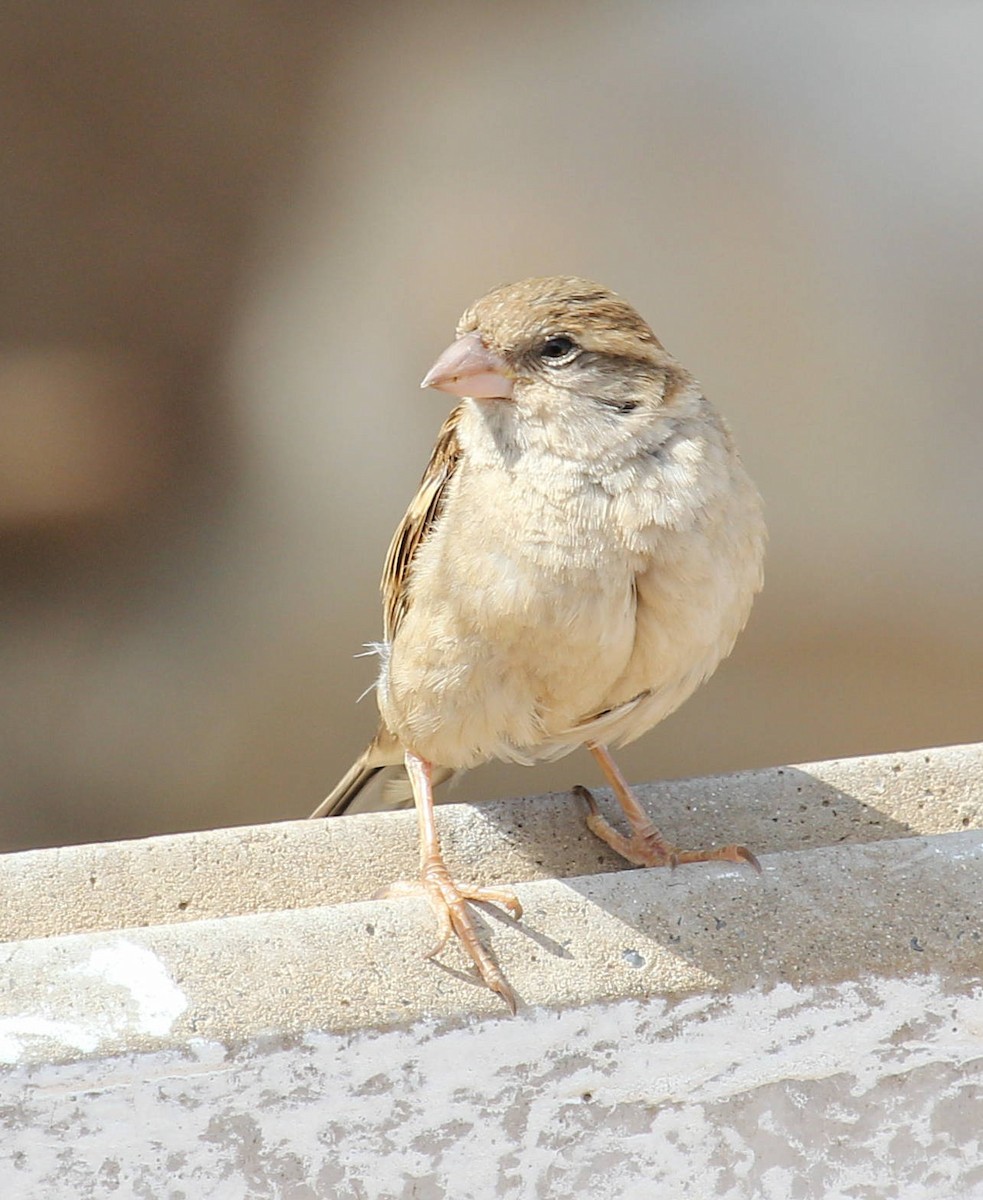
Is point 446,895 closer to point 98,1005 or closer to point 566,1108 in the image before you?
point 566,1108

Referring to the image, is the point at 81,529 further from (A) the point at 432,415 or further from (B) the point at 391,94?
(B) the point at 391,94

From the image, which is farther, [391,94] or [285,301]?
[285,301]

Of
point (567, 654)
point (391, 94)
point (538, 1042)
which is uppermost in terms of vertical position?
point (391, 94)

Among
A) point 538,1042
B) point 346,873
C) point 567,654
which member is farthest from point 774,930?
point 346,873

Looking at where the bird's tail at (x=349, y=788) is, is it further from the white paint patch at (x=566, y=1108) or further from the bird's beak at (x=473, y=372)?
the white paint patch at (x=566, y=1108)

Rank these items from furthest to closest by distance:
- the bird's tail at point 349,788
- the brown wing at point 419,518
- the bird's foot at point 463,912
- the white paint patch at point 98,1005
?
1. the bird's tail at point 349,788
2. the brown wing at point 419,518
3. the bird's foot at point 463,912
4. the white paint patch at point 98,1005

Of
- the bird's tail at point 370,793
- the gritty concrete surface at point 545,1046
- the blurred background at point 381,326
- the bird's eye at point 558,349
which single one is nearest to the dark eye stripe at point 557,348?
the bird's eye at point 558,349

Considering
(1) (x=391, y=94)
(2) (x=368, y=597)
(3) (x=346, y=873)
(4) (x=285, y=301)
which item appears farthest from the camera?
(2) (x=368, y=597)

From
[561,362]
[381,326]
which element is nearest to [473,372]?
[561,362]
